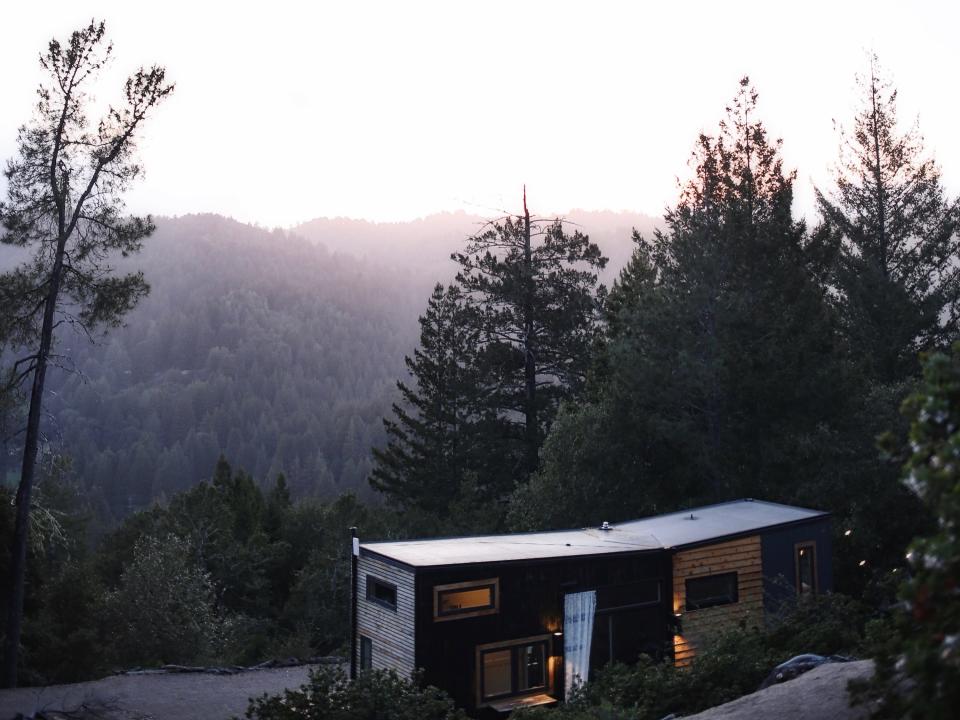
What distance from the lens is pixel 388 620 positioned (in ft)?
47.9

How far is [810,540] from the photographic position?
698 inches

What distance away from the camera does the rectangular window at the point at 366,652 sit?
15.3 meters

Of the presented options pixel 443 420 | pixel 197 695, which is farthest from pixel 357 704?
pixel 443 420

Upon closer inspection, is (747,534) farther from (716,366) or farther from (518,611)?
(716,366)

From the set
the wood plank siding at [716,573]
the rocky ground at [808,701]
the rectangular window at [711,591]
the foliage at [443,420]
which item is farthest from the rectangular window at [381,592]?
the foliage at [443,420]

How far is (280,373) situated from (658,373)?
119355 mm

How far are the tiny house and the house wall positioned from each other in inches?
0.8

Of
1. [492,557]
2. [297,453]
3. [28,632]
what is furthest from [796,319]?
[297,453]

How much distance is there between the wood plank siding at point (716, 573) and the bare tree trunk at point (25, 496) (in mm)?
12759

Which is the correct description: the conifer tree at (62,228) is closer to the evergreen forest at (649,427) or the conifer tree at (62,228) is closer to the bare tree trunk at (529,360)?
the evergreen forest at (649,427)

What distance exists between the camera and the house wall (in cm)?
1382

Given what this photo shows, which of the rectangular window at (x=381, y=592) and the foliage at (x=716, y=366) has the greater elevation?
the foliage at (x=716, y=366)

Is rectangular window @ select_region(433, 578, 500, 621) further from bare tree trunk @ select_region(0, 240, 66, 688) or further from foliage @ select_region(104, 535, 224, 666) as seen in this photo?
foliage @ select_region(104, 535, 224, 666)

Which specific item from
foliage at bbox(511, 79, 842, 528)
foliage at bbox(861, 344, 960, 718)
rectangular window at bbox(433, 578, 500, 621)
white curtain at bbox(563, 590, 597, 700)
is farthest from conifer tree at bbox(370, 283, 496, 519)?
foliage at bbox(861, 344, 960, 718)
